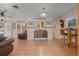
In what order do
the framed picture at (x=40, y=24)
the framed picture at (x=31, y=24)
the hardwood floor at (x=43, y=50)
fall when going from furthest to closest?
1. the framed picture at (x=31, y=24)
2. the framed picture at (x=40, y=24)
3. the hardwood floor at (x=43, y=50)

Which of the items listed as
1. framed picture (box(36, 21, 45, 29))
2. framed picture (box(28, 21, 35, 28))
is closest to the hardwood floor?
framed picture (box(36, 21, 45, 29))

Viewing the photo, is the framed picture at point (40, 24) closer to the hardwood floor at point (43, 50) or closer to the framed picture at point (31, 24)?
the framed picture at point (31, 24)

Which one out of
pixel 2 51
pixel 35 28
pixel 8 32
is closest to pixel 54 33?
pixel 35 28

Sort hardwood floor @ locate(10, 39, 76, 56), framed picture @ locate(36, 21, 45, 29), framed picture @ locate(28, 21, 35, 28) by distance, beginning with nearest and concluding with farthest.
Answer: hardwood floor @ locate(10, 39, 76, 56) → framed picture @ locate(36, 21, 45, 29) → framed picture @ locate(28, 21, 35, 28)

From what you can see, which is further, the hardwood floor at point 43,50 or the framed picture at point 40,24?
the framed picture at point 40,24

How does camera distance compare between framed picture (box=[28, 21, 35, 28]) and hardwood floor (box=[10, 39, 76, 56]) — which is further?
framed picture (box=[28, 21, 35, 28])

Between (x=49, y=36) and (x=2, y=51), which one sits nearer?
(x=2, y=51)

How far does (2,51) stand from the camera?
4.54m

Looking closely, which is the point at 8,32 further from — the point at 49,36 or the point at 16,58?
the point at 16,58

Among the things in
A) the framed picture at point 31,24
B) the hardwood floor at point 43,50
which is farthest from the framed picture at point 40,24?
the hardwood floor at point 43,50

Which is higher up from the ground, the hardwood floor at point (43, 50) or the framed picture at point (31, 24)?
the framed picture at point (31, 24)

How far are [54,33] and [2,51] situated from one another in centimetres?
732

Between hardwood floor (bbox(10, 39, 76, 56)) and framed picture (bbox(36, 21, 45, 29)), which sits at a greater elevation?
framed picture (bbox(36, 21, 45, 29))

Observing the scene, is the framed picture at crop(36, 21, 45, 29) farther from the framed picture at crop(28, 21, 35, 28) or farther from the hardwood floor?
the hardwood floor
